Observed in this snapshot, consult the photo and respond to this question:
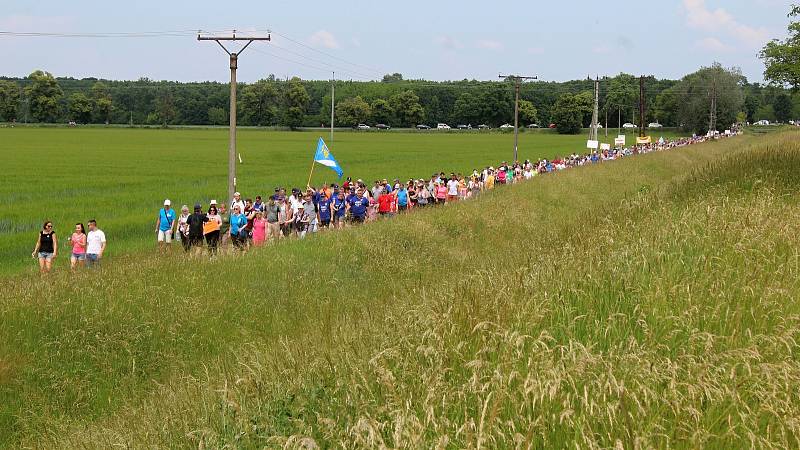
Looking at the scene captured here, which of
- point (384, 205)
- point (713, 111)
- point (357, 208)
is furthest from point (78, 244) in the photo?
point (713, 111)

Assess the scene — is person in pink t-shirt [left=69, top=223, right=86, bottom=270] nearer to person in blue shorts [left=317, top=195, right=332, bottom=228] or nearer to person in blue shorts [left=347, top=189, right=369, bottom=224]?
person in blue shorts [left=317, top=195, right=332, bottom=228]

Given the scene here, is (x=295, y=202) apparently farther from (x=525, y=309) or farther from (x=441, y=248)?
(x=525, y=309)

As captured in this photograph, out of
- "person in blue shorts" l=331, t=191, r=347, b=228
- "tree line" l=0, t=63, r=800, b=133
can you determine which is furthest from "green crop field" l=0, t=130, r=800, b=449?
"tree line" l=0, t=63, r=800, b=133

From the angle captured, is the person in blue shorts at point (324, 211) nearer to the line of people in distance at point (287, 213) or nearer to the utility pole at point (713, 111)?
the line of people in distance at point (287, 213)

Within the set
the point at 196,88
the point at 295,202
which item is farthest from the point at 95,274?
the point at 196,88

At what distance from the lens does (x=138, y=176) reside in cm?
4500

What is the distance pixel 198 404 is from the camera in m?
6.52

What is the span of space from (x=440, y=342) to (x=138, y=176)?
41.9 metres

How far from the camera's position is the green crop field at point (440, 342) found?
4328mm

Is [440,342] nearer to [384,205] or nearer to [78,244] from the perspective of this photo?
[78,244]

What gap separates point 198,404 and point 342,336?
4.67 ft

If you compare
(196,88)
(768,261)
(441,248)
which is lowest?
(441,248)

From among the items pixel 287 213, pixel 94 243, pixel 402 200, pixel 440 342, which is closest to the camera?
pixel 440 342

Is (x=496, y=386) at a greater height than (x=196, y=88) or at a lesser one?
lesser
